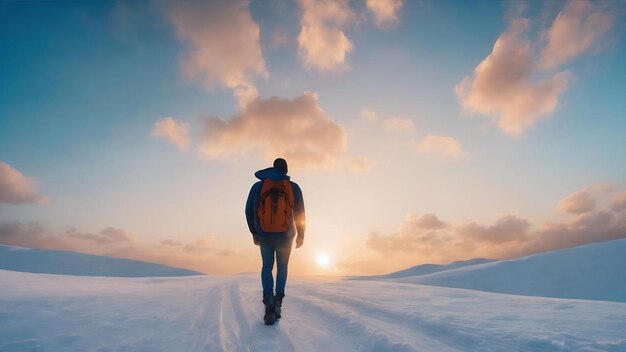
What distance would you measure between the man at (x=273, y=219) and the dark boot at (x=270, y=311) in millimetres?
161

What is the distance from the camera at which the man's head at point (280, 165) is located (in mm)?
5551

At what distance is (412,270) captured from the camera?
51.5 metres

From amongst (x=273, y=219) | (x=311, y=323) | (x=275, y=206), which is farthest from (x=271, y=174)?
(x=311, y=323)

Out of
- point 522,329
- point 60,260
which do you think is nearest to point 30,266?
point 60,260

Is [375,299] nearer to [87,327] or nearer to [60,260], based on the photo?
[87,327]

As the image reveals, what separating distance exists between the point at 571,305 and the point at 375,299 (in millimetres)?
3169

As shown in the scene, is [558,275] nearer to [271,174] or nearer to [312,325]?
[312,325]

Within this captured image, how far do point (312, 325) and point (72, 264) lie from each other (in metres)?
79.4

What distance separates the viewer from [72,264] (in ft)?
212

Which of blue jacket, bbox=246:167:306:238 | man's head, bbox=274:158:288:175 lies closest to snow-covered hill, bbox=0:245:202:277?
blue jacket, bbox=246:167:306:238

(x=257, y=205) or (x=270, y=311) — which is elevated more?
(x=257, y=205)

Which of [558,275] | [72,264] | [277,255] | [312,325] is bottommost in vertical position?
[72,264]

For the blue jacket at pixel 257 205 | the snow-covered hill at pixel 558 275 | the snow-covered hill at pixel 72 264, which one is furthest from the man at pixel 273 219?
the snow-covered hill at pixel 72 264

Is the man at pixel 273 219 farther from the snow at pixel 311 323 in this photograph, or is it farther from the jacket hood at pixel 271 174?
the snow at pixel 311 323
